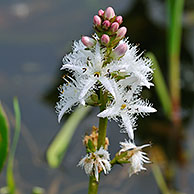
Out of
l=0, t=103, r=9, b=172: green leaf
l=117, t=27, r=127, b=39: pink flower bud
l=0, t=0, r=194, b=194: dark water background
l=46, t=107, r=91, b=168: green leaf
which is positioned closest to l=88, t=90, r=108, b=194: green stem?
l=117, t=27, r=127, b=39: pink flower bud

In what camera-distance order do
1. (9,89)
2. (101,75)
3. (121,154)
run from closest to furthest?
1. (101,75)
2. (121,154)
3. (9,89)

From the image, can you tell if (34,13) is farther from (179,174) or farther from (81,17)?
(179,174)

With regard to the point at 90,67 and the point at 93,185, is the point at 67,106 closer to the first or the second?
the point at 90,67

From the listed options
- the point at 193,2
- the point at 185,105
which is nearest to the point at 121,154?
the point at 185,105

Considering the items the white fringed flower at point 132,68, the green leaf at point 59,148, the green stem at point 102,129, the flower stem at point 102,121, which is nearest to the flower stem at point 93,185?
the green stem at point 102,129

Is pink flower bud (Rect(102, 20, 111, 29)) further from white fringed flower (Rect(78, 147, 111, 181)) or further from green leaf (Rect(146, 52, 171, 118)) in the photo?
green leaf (Rect(146, 52, 171, 118))

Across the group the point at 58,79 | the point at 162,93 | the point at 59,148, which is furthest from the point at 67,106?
the point at 58,79

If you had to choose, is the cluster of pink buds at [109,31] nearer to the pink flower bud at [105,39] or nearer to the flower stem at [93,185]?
the pink flower bud at [105,39]

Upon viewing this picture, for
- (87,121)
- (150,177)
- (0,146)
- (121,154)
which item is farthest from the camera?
(87,121)
